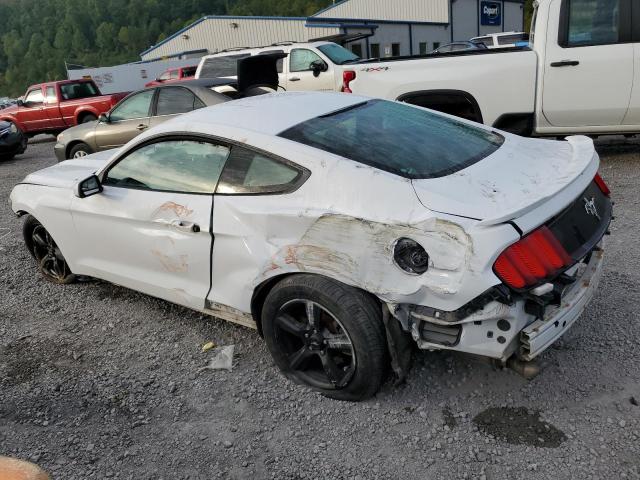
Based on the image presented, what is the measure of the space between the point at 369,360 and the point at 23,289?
3.52m

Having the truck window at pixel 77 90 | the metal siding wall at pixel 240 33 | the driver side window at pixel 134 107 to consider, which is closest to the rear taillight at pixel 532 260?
the driver side window at pixel 134 107

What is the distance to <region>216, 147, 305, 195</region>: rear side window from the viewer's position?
2.75 metres

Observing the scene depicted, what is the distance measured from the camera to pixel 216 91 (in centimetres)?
799

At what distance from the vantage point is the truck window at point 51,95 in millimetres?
15172

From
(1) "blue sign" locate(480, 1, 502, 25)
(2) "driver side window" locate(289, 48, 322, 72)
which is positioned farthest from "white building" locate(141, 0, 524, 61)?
(2) "driver side window" locate(289, 48, 322, 72)

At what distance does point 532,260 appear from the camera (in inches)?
89.3

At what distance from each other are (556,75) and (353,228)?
4762 mm

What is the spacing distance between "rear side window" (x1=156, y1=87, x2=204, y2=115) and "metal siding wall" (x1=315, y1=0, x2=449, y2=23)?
33.9 m

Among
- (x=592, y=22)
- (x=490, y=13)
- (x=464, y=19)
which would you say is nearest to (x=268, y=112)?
(x=592, y=22)

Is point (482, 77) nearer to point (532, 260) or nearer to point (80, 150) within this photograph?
point (532, 260)

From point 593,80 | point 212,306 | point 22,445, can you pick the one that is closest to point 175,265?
point 212,306

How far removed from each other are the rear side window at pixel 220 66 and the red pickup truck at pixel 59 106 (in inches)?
113

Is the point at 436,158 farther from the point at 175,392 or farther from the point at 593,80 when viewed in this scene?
the point at 593,80

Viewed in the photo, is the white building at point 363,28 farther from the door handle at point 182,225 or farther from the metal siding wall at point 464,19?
the door handle at point 182,225
